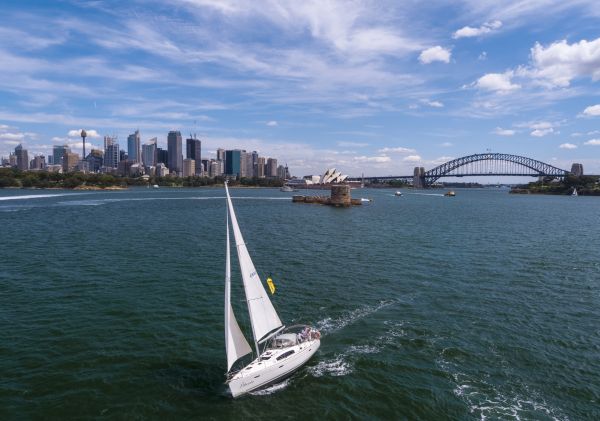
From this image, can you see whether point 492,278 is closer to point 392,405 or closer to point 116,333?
point 392,405

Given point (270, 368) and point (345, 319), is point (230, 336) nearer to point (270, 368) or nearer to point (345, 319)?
point (270, 368)

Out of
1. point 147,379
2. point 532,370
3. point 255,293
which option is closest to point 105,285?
point 147,379

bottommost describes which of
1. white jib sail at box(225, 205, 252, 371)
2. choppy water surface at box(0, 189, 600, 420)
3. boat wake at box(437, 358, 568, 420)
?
boat wake at box(437, 358, 568, 420)

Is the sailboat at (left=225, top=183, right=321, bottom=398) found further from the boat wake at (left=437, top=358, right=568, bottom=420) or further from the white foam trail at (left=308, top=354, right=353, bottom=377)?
the boat wake at (left=437, top=358, right=568, bottom=420)

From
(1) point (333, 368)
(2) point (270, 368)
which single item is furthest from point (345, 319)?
(2) point (270, 368)

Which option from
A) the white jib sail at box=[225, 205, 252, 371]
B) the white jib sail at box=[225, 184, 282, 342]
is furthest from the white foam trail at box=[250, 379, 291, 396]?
the white jib sail at box=[225, 184, 282, 342]

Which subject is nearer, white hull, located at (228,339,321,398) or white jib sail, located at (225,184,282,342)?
white hull, located at (228,339,321,398)
